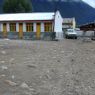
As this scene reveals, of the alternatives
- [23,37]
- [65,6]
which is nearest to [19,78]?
[23,37]

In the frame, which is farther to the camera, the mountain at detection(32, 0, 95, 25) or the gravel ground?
the mountain at detection(32, 0, 95, 25)

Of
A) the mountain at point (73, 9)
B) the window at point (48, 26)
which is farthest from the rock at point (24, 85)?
the mountain at point (73, 9)

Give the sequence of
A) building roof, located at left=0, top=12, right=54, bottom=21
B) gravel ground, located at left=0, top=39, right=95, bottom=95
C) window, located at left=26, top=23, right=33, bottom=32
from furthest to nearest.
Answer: window, located at left=26, top=23, right=33, bottom=32
building roof, located at left=0, top=12, right=54, bottom=21
gravel ground, located at left=0, top=39, right=95, bottom=95

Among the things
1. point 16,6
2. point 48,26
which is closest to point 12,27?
point 48,26

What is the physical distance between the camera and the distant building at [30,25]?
58.4 m

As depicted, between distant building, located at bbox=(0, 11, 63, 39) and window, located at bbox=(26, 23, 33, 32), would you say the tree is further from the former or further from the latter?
window, located at bbox=(26, 23, 33, 32)

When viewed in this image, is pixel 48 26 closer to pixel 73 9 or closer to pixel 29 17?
pixel 29 17

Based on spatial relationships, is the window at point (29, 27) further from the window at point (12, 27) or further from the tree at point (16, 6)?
the tree at point (16, 6)

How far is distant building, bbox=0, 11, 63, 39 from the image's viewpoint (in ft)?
192

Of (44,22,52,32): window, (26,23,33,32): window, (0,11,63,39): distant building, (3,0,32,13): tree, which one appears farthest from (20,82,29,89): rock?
(3,0,32,13): tree

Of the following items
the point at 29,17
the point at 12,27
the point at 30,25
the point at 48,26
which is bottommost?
the point at 12,27

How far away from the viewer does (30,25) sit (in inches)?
2345

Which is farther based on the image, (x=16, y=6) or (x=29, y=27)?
(x=16, y=6)

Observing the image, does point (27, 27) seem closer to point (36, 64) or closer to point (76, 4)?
point (36, 64)
